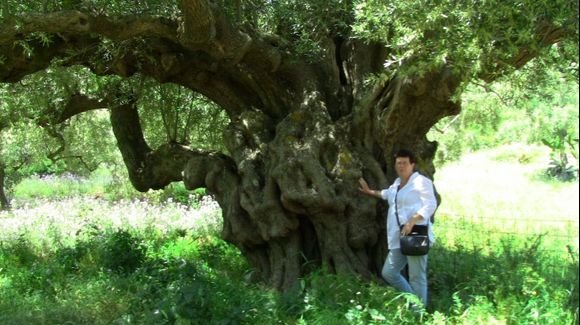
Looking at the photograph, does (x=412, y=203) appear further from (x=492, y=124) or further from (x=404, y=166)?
(x=492, y=124)

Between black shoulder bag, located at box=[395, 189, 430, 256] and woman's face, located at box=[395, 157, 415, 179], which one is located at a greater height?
woman's face, located at box=[395, 157, 415, 179]

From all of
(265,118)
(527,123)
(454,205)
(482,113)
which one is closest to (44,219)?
(265,118)

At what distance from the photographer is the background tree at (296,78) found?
17.3 ft

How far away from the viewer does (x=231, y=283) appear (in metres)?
6.50

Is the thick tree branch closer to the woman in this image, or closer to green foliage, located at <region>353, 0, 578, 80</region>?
green foliage, located at <region>353, 0, 578, 80</region>

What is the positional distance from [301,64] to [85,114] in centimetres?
820

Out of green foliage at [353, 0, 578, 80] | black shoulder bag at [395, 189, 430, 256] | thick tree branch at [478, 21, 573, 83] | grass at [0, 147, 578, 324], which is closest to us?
green foliage at [353, 0, 578, 80]

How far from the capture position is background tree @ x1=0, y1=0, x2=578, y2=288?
207 inches

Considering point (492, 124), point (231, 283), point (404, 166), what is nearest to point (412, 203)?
point (404, 166)

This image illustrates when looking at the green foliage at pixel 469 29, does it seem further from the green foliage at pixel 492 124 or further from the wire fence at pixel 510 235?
the green foliage at pixel 492 124

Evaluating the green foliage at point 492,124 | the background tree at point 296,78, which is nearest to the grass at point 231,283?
the background tree at point 296,78

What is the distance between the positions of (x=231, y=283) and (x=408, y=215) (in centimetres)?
210

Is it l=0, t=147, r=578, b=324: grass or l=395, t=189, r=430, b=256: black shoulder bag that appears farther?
l=395, t=189, r=430, b=256: black shoulder bag

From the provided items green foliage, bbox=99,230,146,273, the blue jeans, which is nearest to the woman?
the blue jeans
